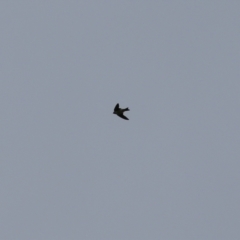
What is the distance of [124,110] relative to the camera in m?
87.7
